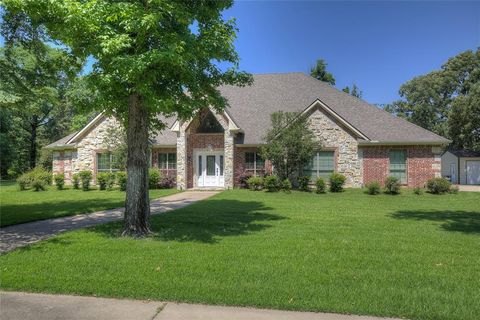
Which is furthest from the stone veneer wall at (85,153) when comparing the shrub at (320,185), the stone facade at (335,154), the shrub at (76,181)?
the shrub at (320,185)

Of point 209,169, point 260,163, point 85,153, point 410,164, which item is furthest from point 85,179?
point 410,164

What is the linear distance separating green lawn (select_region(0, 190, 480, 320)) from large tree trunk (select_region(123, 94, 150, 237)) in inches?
21.1

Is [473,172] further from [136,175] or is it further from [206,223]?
[136,175]

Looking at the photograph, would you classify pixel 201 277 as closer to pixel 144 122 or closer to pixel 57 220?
pixel 144 122

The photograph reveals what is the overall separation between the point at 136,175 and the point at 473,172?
3577 cm

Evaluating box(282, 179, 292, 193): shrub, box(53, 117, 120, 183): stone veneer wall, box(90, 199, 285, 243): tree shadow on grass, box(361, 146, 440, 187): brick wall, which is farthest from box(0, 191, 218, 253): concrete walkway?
box(361, 146, 440, 187): brick wall

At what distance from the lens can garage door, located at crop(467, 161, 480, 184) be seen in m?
35.1

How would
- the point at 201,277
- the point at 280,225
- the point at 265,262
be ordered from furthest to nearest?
the point at 280,225, the point at 265,262, the point at 201,277

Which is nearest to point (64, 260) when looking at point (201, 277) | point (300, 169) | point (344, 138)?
point (201, 277)

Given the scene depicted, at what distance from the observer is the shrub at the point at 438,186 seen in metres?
20.4

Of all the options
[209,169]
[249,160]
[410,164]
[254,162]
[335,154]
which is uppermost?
[335,154]

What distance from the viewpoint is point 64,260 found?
660 cm

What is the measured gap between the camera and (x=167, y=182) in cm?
2362

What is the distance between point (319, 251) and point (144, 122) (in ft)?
17.0
